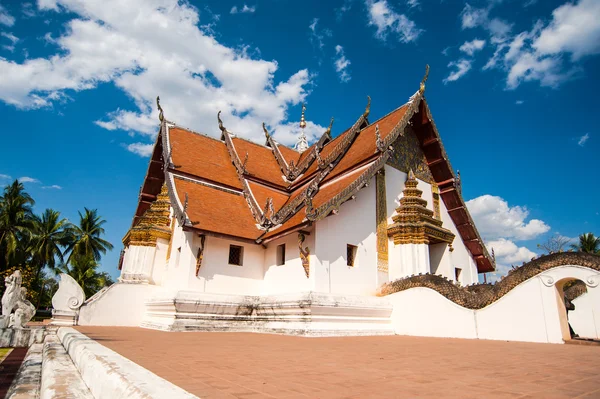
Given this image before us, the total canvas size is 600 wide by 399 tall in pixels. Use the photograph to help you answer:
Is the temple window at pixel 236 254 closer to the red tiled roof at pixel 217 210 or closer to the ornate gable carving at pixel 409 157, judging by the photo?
the red tiled roof at pixel 217 210

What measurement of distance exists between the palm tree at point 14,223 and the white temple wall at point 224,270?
21227 mm

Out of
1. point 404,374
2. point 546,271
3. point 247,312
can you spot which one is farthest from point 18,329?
point 546,271

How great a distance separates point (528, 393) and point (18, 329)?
8.97 m

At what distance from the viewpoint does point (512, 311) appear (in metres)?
6.92

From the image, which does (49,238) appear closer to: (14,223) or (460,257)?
(14,223)

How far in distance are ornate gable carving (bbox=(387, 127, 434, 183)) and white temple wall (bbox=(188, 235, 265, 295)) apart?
4.68 meters

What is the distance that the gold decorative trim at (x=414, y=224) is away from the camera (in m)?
9.96

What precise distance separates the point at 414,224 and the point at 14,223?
26560 millimetres

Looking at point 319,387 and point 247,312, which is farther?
point 247,312

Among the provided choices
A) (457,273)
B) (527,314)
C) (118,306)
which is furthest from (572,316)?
(118,306)

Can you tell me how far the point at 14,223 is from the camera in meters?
25.5

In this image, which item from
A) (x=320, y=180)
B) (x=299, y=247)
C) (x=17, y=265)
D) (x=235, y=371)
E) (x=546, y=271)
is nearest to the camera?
(x=235, y=371)

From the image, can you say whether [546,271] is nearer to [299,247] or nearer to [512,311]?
[512,311]

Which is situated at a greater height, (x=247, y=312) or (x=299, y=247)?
(x=299, y=247)
